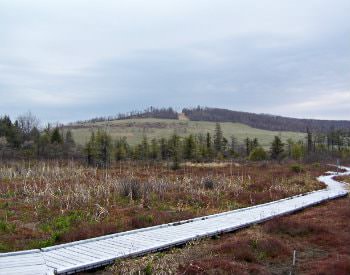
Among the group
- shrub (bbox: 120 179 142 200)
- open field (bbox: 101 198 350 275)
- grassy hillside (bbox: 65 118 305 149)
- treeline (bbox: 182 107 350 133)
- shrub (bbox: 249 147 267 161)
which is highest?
treeline (bbox: 182 107 350 133)

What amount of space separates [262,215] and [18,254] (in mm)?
8327

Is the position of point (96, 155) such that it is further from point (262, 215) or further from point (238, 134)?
point (238, 134)

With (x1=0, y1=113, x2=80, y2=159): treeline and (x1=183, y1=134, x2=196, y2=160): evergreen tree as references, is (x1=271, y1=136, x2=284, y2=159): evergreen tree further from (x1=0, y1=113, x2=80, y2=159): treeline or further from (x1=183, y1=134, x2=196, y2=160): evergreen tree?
(x1=0, y1=113, x2=80, y2=159): treeline

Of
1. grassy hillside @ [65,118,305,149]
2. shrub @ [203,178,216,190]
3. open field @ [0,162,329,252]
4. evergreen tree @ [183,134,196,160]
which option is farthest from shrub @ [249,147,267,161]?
grassy hillside @ [65,118,305,149]

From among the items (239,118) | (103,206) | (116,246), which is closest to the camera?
(116,246)

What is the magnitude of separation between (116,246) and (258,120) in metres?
163

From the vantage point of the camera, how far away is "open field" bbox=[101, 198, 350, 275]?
850 centimetres

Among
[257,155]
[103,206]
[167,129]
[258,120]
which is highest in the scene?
[258,120]

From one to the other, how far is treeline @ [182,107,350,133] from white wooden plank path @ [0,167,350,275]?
141728 mm

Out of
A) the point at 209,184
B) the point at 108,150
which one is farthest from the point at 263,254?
the point at 108,150

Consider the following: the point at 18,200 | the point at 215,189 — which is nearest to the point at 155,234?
the point at 18,200

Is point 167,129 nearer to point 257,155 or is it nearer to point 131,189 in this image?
point 257,155

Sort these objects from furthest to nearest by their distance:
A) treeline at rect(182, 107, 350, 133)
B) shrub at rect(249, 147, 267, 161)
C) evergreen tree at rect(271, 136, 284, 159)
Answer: treeline at rect(182, 107, 350, 133), evergreen tree at rect(271, 136, 284, 159), shrub at rect(249, 147, 267, 161)

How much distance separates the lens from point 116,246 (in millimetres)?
9938
